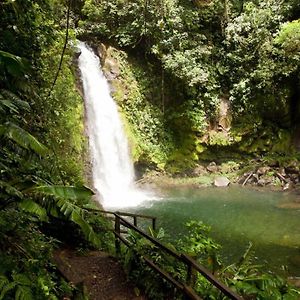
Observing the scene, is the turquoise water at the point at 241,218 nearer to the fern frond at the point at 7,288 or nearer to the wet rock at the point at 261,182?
the wet rock at the point at 261,182

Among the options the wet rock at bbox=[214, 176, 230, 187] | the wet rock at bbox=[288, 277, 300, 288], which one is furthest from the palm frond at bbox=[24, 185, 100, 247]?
the wet rock at bbox=[214, 176, 230, 187]

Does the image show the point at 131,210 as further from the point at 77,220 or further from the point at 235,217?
the point at 77,220

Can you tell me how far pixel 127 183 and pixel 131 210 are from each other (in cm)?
399

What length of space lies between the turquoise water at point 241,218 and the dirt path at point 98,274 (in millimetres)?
3643

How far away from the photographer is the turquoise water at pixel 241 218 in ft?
30.2

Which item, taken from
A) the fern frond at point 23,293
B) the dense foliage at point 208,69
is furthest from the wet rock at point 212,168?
the fern frond at point 23,293

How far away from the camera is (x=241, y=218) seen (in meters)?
12.4

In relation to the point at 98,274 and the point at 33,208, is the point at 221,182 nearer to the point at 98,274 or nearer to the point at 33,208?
the point at 98,274

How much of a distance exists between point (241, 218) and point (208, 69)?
9.13 m

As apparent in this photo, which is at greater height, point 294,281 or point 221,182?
point 221,182

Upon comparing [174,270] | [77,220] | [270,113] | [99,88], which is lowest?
[174,270]

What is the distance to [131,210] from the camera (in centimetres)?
1305

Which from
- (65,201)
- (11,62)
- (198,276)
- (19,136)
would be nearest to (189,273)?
(198,276)

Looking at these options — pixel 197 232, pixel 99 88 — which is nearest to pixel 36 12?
pixel 197 232
